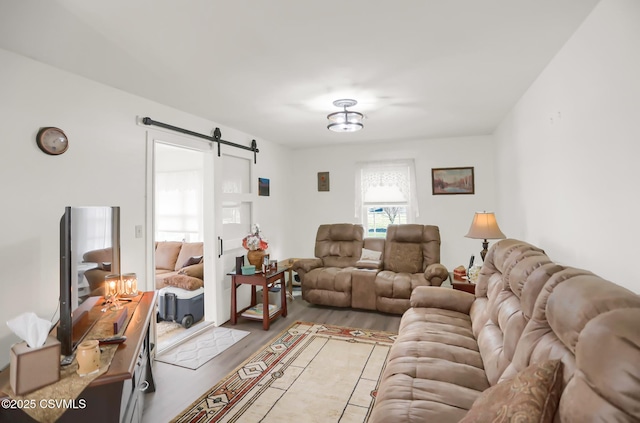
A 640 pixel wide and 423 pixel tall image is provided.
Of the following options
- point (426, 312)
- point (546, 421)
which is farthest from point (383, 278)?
point (546, 421)

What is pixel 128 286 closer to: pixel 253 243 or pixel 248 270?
pixel 248 270

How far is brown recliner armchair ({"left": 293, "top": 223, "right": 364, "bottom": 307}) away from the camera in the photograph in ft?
14.0

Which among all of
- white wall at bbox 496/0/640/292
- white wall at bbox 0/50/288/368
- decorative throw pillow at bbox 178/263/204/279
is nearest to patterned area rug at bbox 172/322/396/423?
white wall at bbox 0/50/288/368

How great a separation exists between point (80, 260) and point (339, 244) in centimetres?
359

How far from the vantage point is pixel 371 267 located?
14.6 ft

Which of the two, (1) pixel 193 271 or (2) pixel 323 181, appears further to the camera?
(2) pixel 323 181

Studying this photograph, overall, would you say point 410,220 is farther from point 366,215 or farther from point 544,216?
point 544,216

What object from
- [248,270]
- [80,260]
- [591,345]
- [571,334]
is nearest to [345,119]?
[248,270]

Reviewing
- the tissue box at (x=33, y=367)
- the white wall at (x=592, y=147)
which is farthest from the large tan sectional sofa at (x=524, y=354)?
the tissue box at (x=33, y=367)

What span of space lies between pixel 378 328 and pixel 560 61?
2.95 meters

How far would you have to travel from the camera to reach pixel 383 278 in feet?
13.4

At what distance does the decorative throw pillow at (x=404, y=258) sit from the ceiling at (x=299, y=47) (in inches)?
80.5

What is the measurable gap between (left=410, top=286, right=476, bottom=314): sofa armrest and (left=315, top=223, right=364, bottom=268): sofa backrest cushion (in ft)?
6.26

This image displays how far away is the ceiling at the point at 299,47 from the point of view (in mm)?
1646
